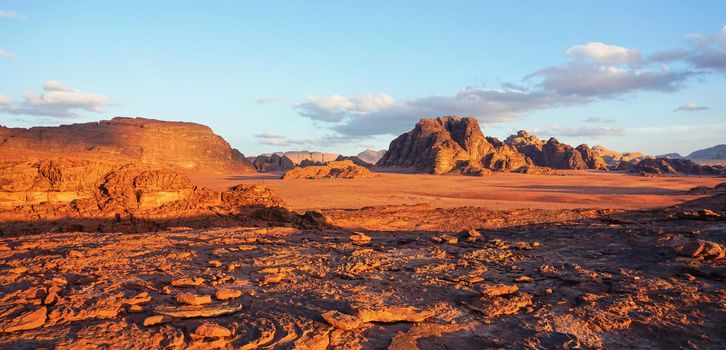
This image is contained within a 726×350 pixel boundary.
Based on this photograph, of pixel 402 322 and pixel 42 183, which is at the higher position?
pixel 42 183

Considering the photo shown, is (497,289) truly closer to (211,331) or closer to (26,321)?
(211,331)

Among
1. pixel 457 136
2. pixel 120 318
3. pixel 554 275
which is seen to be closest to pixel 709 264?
pixel 554 275

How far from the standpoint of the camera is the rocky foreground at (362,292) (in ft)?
13.8

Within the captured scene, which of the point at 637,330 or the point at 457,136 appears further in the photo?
the point at 457,136

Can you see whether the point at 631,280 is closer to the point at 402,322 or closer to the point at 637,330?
the point at 637,330

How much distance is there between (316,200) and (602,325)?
21953 millimetres

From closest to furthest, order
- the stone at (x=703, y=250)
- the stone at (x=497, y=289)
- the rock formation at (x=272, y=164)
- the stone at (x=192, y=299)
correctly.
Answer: the stone at (x=192, y=299), the stone at (x=497, y=289), the stone at (x=703, y=250), the rock formation at (x=272, y=164)

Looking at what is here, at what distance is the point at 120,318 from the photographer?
14.5 ft

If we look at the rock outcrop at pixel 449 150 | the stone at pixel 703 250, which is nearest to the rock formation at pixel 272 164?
the rock outcrop at pixel 449 150

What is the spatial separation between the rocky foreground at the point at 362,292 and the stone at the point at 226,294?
0.02m

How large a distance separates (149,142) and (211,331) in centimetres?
5800

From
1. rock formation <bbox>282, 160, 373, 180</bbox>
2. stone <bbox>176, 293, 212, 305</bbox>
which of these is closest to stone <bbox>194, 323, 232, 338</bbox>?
stone <bbox>176, 293, 212, 305</bbox>

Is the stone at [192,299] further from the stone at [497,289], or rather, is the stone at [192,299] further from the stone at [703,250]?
the stone at [703,250]

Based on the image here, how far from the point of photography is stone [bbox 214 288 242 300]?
16.8 feet
